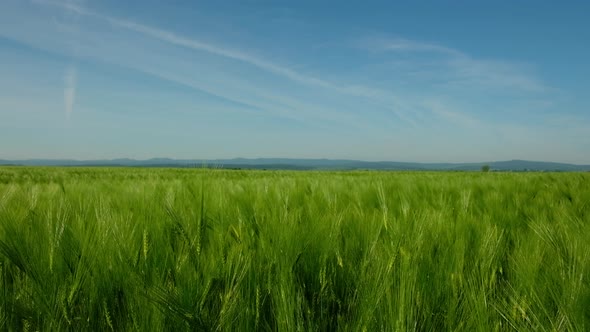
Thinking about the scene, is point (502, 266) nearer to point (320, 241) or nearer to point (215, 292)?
point (320, 241)

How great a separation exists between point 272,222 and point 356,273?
1.28ft

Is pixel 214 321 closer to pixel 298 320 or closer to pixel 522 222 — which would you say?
pixel 298 320

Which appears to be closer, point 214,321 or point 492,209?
point 214,321

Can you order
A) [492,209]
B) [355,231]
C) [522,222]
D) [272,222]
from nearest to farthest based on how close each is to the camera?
[272,222], [355,231], [522,222], [492,209]

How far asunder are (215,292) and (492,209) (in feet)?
6.98

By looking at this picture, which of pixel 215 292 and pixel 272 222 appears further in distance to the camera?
pixel 272 222

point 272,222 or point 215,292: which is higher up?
point 272,222

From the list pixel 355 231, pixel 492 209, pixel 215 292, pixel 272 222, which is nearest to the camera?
pixel 215 292

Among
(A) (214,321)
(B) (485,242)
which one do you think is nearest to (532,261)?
(B) (485,242)

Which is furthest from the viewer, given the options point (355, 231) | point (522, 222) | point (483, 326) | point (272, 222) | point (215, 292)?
point (522, 222)

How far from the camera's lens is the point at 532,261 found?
0.98 meters

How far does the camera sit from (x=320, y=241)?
3.81 feet

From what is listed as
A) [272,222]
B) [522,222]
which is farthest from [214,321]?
[522,222]

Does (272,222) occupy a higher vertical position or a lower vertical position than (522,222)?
higher
